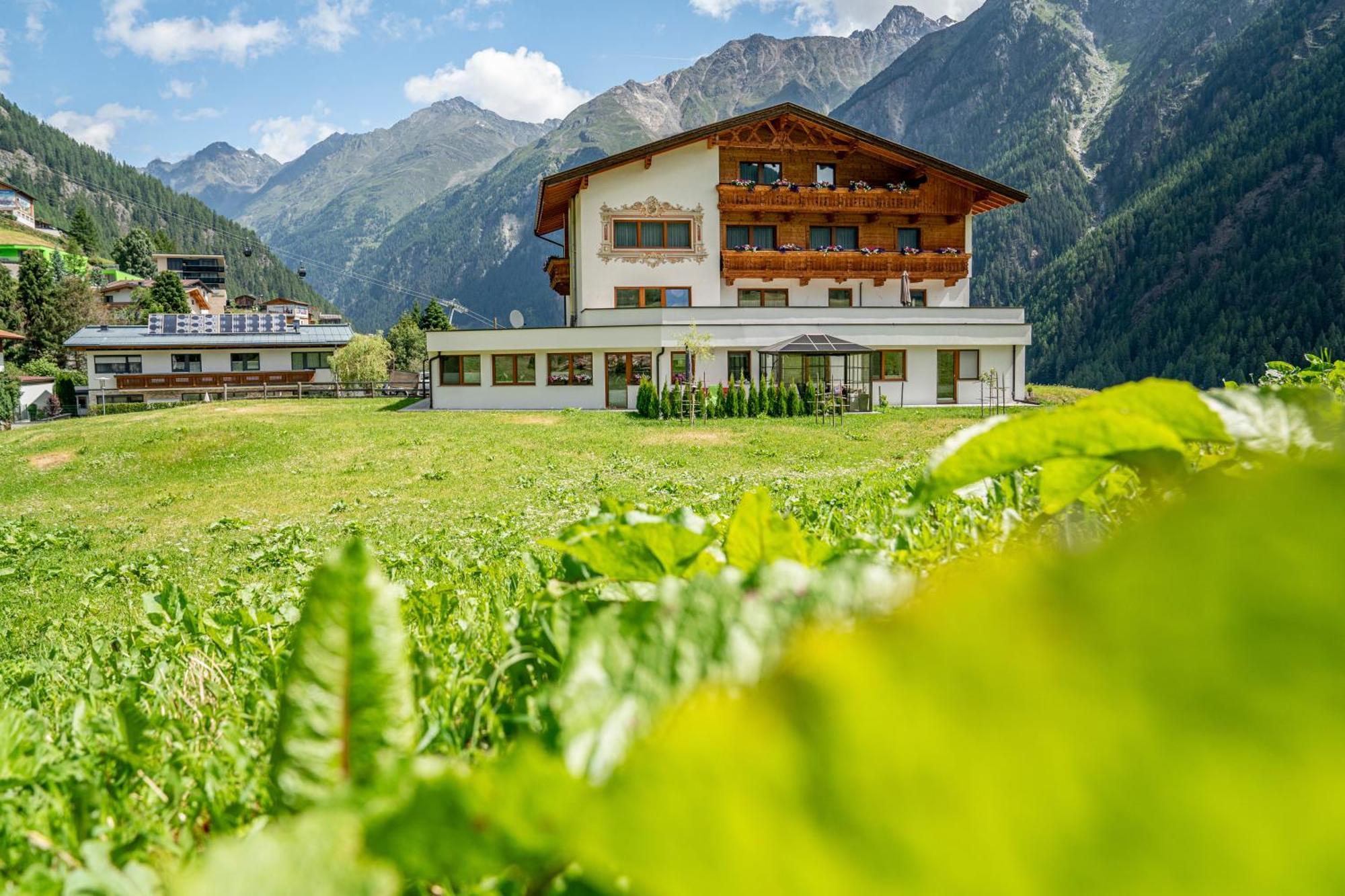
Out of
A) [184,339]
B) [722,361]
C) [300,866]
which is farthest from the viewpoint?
[184,339]

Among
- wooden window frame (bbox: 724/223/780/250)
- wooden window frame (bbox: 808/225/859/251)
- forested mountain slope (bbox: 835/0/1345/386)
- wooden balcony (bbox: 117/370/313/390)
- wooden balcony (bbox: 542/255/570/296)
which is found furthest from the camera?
forested mountain slope (bbox: 835/0/1345/386)

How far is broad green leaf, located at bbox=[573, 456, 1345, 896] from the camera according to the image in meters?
0.25

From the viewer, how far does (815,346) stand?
1187 inches

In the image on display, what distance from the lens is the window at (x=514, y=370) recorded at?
108ft

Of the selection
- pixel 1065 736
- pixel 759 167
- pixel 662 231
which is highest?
pixel 759 167

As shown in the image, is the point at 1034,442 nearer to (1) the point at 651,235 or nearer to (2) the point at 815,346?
(2) the point at 815,346

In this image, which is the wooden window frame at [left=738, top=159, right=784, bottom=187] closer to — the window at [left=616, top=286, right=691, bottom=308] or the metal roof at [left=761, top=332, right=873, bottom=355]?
the window at [left=616, top=286, right=691, bottom=308]

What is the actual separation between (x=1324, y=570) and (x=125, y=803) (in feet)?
3.70

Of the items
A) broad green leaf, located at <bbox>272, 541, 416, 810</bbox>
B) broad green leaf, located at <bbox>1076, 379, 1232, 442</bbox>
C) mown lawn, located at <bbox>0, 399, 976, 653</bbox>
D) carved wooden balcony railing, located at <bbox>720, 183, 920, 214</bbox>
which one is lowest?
mown lawn, located at <bbox>0, 399, 976, 653</bbox>

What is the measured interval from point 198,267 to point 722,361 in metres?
140

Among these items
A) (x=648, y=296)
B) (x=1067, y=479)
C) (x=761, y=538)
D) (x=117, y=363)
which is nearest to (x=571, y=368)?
(x=648, y=296)

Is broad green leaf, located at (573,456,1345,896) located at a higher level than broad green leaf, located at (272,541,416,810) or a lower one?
higher

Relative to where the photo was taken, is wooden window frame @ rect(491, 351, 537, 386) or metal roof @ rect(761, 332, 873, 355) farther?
wooden window frame @ rect(491, 351, 537, 386)

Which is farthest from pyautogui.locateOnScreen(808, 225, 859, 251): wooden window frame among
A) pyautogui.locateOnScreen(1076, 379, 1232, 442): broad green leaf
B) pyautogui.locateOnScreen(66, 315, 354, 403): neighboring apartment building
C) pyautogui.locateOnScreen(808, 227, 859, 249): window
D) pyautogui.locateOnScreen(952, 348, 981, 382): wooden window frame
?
pyautogui.locateOnScreen(66, 315, 354, 403): neighboring apartment building
